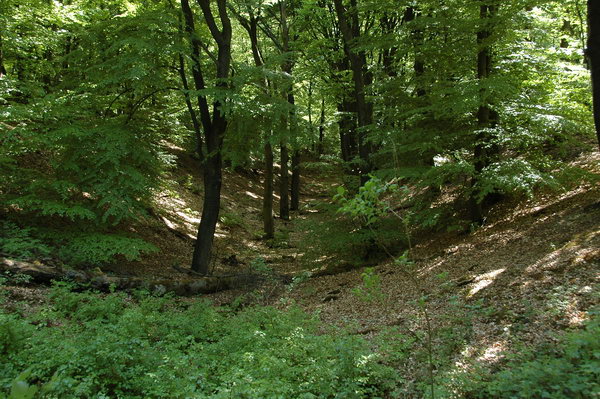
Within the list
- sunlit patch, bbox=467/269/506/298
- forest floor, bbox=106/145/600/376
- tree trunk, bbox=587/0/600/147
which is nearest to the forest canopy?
forest floor, bbox=106/145/600/376

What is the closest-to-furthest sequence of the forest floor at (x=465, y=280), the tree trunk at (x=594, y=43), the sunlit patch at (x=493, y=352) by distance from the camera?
the sunlit patch at (x=493, y=352) < the forest floor at (x=465, y=280) < the tree trunk at (x=594, y=43)

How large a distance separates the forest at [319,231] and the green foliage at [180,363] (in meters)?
0.03

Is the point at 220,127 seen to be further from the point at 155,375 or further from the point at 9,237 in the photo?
the point at 155,375

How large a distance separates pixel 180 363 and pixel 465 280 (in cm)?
Result: 500

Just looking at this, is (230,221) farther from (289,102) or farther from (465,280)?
(465,280)

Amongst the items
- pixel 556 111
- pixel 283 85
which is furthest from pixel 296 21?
pixel 556 111

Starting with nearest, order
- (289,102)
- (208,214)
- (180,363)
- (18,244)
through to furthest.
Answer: (180,363) < (18,244) < (208,214) < (289,102)

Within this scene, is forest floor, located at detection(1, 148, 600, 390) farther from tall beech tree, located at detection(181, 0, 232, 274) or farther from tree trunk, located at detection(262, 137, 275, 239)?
tree trunk, located at detection(262, 137, 275, 239)

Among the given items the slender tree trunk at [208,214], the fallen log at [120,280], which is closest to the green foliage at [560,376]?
the fallen log at [120,280]

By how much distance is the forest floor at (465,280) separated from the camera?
4.81m

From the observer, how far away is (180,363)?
14.3 feet

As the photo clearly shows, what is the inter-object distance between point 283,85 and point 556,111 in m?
6.15

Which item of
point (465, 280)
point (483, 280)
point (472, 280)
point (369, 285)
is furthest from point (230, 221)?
point (369, 285)

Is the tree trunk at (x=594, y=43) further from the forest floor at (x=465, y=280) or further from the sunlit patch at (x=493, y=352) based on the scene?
the sunlit patch at (x=493, y=352)
